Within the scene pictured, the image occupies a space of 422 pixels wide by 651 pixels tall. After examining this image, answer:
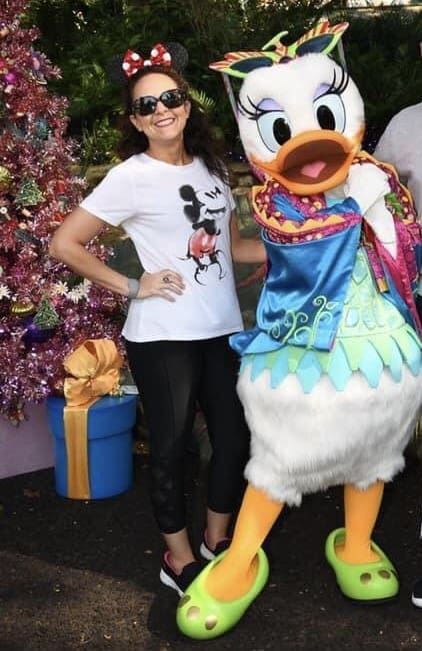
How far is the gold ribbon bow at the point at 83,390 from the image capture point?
3996mm

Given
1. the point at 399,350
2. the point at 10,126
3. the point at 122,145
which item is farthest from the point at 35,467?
the point at 399,350

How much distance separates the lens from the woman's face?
3039 millimetres

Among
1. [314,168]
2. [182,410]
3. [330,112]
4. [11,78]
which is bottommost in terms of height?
[182,410]

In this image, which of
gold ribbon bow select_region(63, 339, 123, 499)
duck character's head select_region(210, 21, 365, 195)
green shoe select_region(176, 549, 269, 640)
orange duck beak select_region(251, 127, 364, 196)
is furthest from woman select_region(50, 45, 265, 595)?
gold ribbon bow select_region(63, 339, 123, 499)

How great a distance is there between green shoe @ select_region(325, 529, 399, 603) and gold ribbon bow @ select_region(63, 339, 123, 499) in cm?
126

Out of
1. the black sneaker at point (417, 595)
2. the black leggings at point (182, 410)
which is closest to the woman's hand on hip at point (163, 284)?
the black leggings at point (182, 410)

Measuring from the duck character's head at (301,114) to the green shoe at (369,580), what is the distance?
4.20 feet

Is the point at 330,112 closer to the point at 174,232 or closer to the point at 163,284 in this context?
the point at 174,232

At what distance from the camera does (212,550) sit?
3467 millimetres

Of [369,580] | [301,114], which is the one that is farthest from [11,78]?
[369,580]

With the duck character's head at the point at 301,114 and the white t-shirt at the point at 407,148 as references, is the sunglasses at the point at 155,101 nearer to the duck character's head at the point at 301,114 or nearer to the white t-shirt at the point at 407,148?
the duck character's head at the point at 301,114

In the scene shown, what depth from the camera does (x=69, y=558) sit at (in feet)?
12.1

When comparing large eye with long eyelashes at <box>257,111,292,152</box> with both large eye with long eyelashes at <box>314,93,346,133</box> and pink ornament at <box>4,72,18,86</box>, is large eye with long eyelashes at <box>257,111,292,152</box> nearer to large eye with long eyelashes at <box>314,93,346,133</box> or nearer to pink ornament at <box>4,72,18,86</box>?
large eye with long eyelashes at <box>314,93,346,133</box>

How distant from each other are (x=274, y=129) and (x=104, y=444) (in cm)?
175
